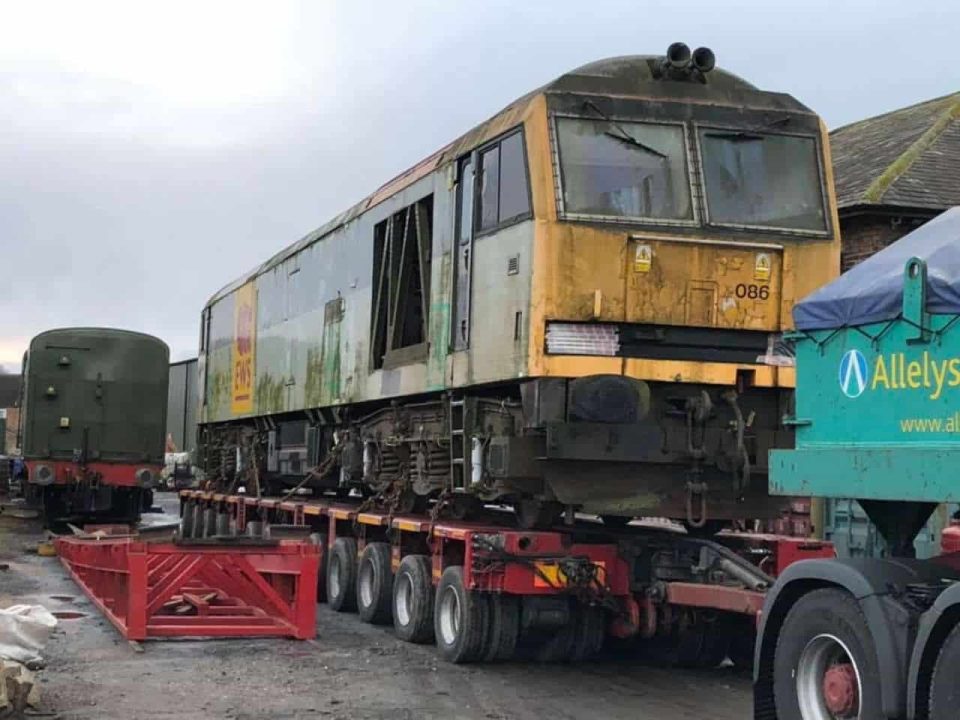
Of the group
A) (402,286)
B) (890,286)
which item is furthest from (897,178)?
(890,286)

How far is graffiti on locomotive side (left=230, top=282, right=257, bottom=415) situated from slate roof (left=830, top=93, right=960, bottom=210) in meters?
8.35

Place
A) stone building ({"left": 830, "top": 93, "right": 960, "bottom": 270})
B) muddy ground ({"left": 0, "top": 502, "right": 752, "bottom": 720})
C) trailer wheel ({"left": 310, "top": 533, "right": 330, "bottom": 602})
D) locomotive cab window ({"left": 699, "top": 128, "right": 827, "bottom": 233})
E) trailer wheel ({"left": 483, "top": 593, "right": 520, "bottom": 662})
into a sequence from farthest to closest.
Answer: stone building ({"left": 830, "top": 93, "right": 960, "bottom": 270}) → trailer wheel ({"left": 310, "top": 533, "right": 330, "bottom": 602}) → trailer wheel ({"left": 483, "top": 593, "right": 520, "bottom": 662}) → locomotive cab window ({"left": 699, "top": 128, "right": 827, "bottom": 233}) → muddy ground ({"left": 0, "top": 502, "right": 752, "bottom": 720})

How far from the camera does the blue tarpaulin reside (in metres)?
5.50

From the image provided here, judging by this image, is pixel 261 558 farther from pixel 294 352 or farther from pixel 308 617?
pixel 294 352

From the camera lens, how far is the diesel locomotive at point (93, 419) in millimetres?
24125

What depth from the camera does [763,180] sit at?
956 cm

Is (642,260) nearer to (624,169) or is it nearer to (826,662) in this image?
(624,169)

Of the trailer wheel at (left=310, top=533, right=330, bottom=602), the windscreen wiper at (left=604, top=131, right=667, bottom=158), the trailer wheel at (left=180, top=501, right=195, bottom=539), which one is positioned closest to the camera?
the windscreen wiper at (left=604, top=131, right=667, bottom=158)

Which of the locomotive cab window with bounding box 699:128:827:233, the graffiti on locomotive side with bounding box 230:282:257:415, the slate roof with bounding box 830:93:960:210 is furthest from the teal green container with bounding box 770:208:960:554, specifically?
the graffiti on locomotive side with bounding box 230:282:257:415

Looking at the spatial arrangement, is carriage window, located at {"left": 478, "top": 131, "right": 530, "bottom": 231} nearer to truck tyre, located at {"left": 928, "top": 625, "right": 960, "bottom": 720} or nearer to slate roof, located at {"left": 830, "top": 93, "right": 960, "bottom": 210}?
truck tyre, located at {"left": 928, "top": 625, "right": 960, "bottom": 720}

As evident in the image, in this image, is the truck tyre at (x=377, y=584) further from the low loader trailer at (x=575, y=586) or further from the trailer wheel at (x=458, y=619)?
the trailer wheel at (x=458, y=619)

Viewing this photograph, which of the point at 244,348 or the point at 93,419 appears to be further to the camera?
the point at 93,419

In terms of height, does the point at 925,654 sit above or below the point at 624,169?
below

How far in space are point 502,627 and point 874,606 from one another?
4.49 meters
